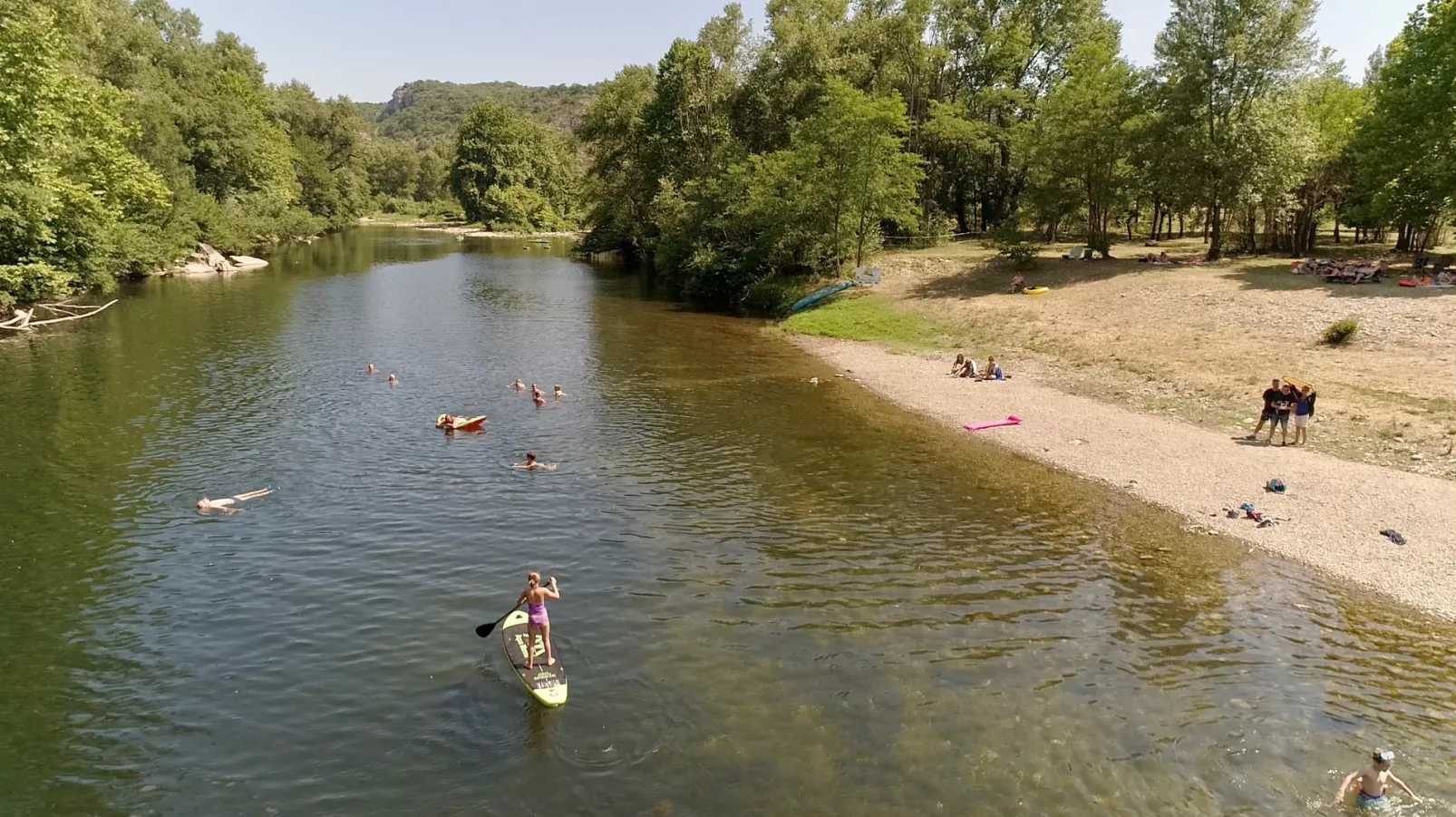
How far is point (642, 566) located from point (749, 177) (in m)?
49.0

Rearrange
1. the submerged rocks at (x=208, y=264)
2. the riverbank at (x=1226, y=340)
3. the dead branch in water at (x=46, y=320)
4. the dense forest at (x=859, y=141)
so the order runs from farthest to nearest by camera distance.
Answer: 1. the submerged rocks at (x=208, y=264)
2. the dense forest at (x=859, y=141)
3. the dead branch in water at (x=46, y=320)
4. the riverbank at (x=1226, y=340)

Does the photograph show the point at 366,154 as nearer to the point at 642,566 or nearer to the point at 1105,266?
the point at 1105,266

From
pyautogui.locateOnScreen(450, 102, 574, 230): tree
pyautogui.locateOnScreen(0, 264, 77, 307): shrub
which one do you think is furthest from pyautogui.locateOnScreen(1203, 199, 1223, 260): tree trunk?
pyautogui.locateOnScreen(450, 102, 574, 230): tree

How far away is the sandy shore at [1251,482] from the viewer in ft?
65.9

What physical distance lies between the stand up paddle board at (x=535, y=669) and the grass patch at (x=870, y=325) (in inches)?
1304

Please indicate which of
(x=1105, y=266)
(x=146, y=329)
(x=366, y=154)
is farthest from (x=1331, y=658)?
(x=366, y=154)

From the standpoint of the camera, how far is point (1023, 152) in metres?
63.3

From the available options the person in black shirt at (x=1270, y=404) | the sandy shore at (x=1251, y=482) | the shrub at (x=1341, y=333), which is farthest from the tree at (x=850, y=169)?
the person in black shirt at (x=1270, y=404)

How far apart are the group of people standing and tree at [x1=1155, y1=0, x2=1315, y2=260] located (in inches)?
1095

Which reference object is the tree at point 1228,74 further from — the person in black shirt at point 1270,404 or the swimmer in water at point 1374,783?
the swimmer in water at point 1374,783

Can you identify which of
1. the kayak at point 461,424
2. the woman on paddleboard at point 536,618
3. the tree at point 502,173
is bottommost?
the woman on paddleboard at point 536,618

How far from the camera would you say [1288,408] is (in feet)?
89.2

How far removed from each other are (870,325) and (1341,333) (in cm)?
2348

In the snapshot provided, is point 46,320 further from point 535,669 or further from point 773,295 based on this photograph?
point 535,669
